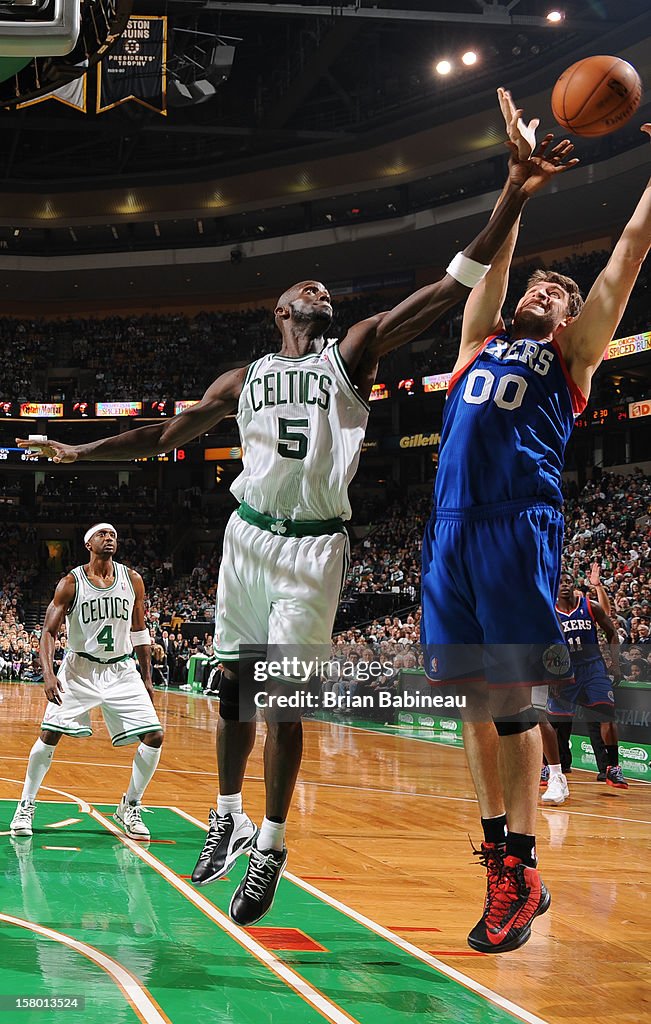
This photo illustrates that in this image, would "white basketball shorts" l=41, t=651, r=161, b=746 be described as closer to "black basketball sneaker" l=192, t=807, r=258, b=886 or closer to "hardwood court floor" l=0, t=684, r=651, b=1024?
"hardwood court floor" l=0, t=684, r=651, b=1024

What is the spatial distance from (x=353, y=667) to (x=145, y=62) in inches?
414

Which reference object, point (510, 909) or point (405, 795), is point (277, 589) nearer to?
point (510, 909)

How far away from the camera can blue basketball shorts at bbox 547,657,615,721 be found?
33.6ft

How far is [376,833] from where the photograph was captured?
7.95 metres

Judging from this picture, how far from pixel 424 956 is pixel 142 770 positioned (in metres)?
3.48

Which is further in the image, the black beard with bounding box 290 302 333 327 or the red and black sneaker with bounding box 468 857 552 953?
the black beard with bounding box 290 302 333 327

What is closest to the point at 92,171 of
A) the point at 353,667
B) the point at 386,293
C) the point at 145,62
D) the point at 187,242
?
the point at 187,242

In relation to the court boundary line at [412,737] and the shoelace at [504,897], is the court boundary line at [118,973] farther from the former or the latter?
the court boundary line at [412,737]

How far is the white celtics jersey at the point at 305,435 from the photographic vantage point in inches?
158

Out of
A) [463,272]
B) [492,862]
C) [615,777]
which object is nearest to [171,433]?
[463,272]

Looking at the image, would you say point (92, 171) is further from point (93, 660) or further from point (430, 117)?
point (93, 660)

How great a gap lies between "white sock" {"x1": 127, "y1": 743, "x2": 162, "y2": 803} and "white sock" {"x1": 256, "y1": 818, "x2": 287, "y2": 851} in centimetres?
379

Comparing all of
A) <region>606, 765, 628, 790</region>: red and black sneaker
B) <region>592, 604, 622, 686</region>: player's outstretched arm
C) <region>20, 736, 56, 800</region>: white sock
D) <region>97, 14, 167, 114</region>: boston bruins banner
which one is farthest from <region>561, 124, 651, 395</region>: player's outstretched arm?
<region>97, 14, 167, 114</region>: boston bruins banner

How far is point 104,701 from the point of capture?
305 inches
